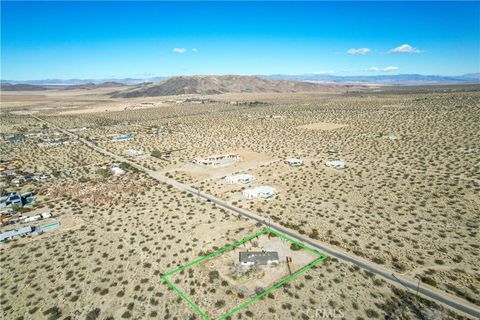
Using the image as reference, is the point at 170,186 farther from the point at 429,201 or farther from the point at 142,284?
the point at 429,201

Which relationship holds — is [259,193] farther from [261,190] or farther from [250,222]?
[250,222]

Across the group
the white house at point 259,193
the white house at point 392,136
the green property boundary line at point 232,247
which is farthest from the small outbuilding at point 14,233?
the white house at point 392,136

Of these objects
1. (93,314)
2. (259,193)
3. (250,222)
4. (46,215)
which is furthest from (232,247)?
(46,215)

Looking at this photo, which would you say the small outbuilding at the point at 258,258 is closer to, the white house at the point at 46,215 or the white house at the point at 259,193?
the white house at the point at 259,193

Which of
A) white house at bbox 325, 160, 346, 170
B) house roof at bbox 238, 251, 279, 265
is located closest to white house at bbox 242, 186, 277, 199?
house roof at bbox 238, 251, 279, 265

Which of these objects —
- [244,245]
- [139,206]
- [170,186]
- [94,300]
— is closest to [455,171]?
[244,245]
